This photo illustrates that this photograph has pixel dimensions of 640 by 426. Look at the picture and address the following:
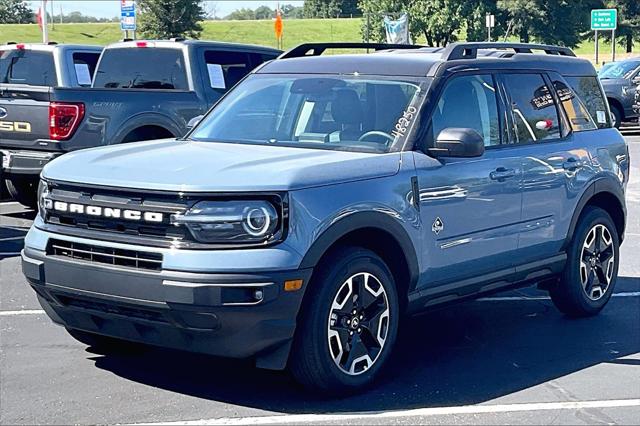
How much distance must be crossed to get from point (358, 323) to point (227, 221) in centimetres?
105

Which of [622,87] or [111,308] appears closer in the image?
[111,308]

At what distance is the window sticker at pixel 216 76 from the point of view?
11875mm

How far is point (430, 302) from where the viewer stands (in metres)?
5.99

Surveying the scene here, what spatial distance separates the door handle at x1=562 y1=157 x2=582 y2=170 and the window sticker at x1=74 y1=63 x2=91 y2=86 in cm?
800

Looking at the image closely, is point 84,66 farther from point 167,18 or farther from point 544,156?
point 167,18

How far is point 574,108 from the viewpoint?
7449mm

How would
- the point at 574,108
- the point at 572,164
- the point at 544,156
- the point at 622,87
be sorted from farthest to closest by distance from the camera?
the point at 622,87
the point at 574,108
the point at 572,164
the point at 544,156

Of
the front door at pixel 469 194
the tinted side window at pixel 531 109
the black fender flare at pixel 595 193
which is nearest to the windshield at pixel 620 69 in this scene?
the black fender flare at pixel 595 193

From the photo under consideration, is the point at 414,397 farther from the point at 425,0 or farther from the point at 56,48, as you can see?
the point at 425,0

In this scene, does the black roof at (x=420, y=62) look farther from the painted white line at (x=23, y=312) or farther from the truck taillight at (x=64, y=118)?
the truck taillight at (x=64, y=118)

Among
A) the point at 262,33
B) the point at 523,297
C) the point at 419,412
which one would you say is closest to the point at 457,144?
the point at 419,412

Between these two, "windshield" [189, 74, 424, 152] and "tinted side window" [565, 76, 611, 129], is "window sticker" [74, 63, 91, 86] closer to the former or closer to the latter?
"windshield" [189, 74, 424, 152]

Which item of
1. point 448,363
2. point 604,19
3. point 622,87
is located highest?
point 604,19

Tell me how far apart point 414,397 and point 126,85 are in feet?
25.7
